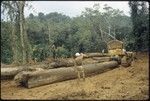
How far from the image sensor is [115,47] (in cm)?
1488

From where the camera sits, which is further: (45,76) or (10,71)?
(10,71)

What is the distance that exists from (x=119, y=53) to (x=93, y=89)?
5144 millimetres

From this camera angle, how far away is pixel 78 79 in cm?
1141

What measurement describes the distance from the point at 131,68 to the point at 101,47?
24.4m

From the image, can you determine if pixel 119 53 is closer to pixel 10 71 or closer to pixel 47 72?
pixel 47 72

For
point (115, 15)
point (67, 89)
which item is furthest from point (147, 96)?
point (115, 15)

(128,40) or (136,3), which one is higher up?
(136,3)

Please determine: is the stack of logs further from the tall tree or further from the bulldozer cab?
the tall tree

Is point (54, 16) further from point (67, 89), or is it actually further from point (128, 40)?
point (67, 89)

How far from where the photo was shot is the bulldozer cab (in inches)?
579

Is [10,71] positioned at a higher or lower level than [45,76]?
higher

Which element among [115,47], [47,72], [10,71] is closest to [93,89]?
[47,72]

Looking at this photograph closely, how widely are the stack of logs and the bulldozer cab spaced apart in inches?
24.9

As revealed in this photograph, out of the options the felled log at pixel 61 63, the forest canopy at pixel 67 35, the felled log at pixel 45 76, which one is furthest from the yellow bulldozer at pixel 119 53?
the forest canopy at pixel 67 35
